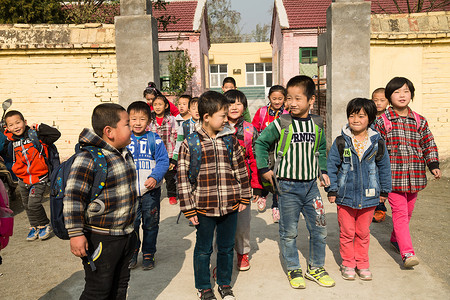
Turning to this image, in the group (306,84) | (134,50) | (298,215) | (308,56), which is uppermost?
(308,56)

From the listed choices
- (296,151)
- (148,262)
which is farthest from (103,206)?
(296,151)

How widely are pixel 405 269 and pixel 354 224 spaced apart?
711 millimetres

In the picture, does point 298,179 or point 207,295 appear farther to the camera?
point 298,179

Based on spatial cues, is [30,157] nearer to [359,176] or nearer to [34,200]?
[34,200]

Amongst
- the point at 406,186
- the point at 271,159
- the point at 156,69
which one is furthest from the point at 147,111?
the point at 156,69

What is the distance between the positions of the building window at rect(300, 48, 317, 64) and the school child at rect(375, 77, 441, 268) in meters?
16.7

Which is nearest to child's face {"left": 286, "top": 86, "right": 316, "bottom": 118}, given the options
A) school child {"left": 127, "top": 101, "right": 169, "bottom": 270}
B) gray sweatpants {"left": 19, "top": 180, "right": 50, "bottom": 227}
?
school child {"left": 127, "top": 101, "right": 169, "bottom": 270}

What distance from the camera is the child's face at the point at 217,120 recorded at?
3.36m

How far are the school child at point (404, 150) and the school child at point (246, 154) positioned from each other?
1433 mm

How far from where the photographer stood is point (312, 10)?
68.9 ft

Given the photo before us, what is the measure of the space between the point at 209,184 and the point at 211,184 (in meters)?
0.02

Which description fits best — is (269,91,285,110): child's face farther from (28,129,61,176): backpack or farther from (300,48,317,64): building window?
(300,48,317,64): building window

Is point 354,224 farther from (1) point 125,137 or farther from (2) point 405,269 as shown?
(1) point 125,137

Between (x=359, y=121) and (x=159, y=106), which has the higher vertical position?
(x=159, y=106)
